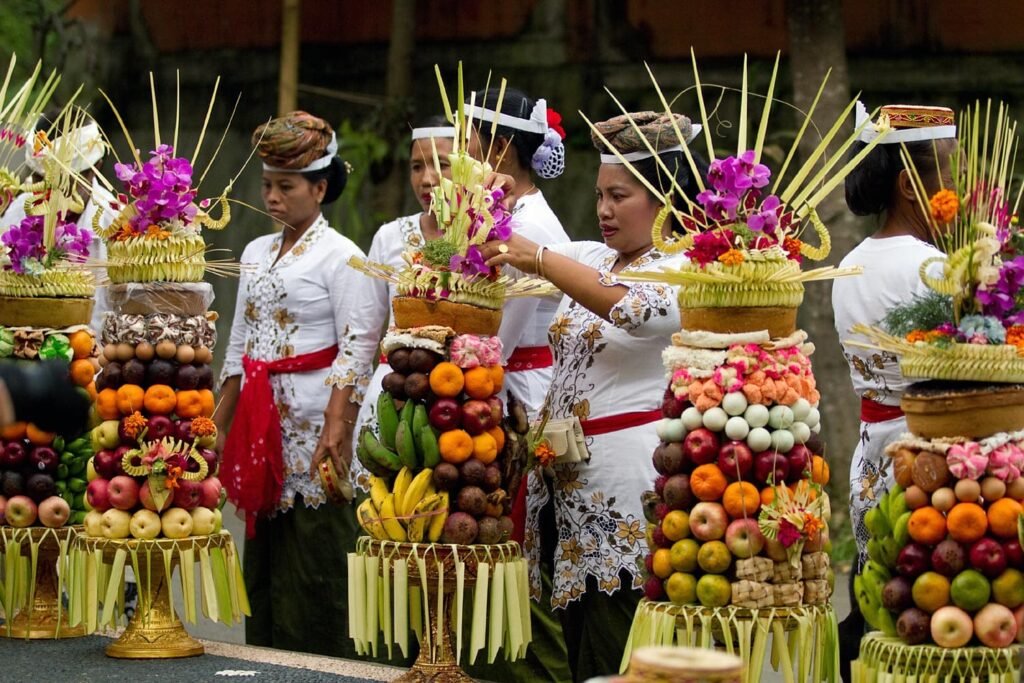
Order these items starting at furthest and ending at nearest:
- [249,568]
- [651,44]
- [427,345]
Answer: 1. [651,44]
2. [249,568]
3. [427,345]

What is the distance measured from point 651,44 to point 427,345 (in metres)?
3.94

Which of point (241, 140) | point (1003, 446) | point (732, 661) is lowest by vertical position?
point (732, 661)

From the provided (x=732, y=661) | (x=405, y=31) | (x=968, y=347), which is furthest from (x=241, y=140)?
(x=732, y=661)

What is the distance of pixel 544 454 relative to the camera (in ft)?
13.3

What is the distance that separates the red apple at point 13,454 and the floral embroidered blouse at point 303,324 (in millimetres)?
871

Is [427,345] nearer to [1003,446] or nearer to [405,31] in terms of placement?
[1003,446]

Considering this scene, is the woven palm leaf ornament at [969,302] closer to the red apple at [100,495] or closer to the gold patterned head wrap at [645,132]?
the gold patterned head wrap at [645,132]

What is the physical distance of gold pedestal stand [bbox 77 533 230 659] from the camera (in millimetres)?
4551

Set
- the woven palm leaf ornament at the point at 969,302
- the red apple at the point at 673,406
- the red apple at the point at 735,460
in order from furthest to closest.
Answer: the red apple at the point at 673,406 < the red apple at the point at 735,460 < the woven palm leaf ornament at the point at 969,302

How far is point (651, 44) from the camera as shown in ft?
24.8

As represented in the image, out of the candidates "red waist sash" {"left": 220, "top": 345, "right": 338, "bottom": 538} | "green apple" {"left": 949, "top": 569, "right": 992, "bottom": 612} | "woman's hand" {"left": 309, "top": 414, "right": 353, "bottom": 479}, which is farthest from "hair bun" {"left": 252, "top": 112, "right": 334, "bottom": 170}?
"green apple" {"left": 949, "top": 569, "right": 992, "bottom": 612}

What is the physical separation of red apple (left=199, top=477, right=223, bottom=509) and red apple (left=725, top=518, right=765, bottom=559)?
1739mm

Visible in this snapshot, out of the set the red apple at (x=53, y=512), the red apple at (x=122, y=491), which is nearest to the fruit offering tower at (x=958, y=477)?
the red apple at (x=122, y=491)

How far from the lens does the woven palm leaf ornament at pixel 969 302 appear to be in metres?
3.37
